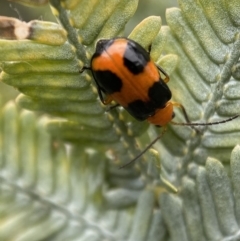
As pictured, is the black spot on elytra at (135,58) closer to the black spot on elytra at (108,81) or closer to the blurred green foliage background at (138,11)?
the black spot on elytra at (108,81)

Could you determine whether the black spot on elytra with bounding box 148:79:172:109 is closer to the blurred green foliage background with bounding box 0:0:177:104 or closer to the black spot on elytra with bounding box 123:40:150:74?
the black spot on elytra with bounding box 123:40:150:74

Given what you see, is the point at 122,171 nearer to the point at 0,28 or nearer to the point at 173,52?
the point at 173,52

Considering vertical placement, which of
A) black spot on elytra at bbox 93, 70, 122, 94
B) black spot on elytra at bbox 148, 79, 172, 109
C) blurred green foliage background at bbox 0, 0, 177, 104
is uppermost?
black spot on elytra at bbox 93, 70, 122, 94

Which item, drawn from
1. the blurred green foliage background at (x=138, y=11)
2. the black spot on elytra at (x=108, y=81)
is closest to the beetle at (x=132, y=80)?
the black spot on elytra at (x=108, y=81)

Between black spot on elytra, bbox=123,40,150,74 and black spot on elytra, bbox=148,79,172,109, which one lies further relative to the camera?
black spot on elytra, bbox=148,79,172,109

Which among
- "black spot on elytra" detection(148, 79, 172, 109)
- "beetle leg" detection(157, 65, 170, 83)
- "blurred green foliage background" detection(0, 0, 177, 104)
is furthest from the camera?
"blurred green foliage background" detection(0, 0, 177, 104)

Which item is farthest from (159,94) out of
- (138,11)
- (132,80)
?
(138,11)

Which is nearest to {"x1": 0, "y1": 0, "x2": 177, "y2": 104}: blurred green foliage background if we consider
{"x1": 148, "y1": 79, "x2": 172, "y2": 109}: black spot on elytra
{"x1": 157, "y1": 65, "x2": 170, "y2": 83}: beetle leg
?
{"x1": 148, "y1": 79, "x2": 172, "y2": 109}: black spot on elytra
